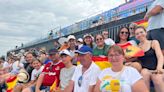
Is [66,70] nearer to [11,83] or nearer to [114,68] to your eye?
[114,68]

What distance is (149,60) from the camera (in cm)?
449

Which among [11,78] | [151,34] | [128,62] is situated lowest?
[11,78]

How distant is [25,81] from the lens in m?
6.73

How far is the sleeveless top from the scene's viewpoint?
4426 millimetres

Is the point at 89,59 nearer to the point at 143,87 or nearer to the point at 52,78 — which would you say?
the point at 143,87

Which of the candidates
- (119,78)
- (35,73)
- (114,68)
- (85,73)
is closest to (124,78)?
(119,78)

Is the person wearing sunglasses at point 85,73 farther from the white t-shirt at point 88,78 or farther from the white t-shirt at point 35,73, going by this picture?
the white t-shirt at point 35,73

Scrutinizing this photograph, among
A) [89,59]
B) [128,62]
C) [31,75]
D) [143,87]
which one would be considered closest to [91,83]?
[89,59]

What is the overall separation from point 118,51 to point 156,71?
0.72 m

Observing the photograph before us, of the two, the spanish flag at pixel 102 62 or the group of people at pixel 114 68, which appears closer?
the group of people at pixel 114 68

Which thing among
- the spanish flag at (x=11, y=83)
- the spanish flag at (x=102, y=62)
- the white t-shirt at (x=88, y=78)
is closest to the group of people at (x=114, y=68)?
the white t-shirt at (x=88, y=78)

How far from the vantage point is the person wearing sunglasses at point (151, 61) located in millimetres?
4035

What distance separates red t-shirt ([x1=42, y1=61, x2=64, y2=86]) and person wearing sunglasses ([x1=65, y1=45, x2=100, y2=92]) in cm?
96

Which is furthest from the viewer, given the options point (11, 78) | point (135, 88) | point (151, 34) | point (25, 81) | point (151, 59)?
point (11, 78)
